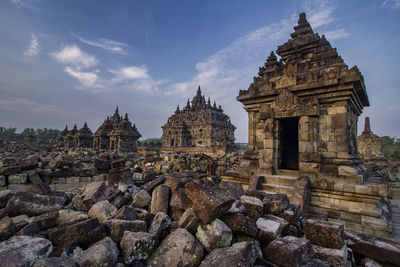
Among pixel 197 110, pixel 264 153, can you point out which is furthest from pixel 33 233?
pixel 197 110

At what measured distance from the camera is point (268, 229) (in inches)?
87.0

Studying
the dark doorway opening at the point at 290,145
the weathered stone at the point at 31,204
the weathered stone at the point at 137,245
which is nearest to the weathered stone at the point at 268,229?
the weathered stone at the point at 137,245

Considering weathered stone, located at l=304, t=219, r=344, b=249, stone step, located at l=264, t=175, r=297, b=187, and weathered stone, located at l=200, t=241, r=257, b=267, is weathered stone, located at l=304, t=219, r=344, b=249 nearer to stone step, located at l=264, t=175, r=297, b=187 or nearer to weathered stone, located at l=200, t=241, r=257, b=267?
weathered stone, located at l=200, t=241, r=257, b=267

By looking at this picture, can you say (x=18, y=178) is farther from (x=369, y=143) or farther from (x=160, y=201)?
(x=369, y=143)

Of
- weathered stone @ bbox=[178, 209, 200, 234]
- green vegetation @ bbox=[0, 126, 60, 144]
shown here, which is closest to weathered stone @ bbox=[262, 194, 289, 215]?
weathered stone @ bbox=[178, 209, 200, 234]

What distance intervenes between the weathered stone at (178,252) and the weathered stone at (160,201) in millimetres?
684

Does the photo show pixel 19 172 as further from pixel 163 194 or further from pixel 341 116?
pixel 341 116

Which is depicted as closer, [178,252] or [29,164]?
[178,252]

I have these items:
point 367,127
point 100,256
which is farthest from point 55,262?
point 367,127

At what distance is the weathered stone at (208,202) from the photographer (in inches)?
80.2

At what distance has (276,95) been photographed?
5.58 metres

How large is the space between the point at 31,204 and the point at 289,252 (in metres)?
3.23

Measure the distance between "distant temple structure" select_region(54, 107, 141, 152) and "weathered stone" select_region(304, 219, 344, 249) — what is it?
1830 centimetres

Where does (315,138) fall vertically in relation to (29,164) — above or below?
above
